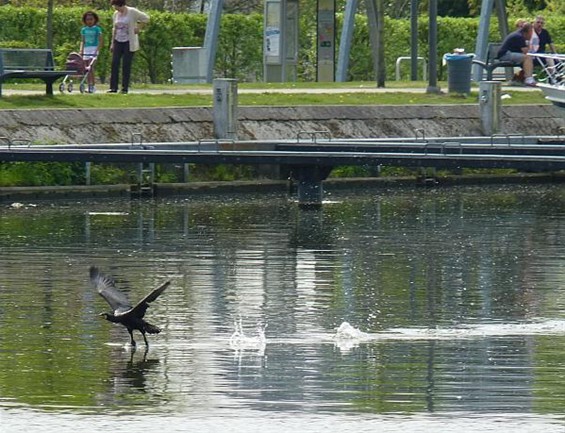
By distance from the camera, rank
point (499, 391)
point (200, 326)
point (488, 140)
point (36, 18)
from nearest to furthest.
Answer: point (499, 391), point (200, 326), point (488, 140), point (36, 18)

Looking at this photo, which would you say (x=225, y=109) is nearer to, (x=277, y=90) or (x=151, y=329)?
(x=277, y=90)

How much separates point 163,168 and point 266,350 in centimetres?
1629

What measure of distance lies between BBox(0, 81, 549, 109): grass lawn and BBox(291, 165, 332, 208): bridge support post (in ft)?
13.7

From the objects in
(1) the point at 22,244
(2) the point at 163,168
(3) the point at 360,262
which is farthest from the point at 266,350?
(2) the point at 163,168

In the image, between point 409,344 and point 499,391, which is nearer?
point 499,391

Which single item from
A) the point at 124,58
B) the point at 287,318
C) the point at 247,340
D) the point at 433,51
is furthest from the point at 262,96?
the point at 247,340

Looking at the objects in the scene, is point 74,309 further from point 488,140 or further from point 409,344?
point 488,140

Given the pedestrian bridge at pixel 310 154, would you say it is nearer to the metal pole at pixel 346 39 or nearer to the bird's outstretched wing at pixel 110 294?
the metal pole at pixel 346 39

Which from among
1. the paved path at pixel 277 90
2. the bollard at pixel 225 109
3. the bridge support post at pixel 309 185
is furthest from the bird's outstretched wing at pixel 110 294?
the paved path at pixel 277 90

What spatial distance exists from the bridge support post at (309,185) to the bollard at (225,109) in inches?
104

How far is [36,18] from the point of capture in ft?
159

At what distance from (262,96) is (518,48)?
5.88 meters

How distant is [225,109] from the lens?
118 ft

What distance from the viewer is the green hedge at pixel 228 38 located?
4812cm
